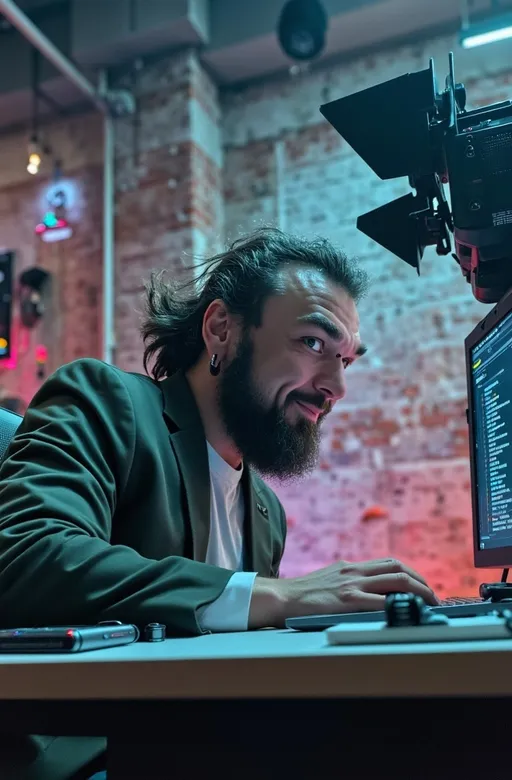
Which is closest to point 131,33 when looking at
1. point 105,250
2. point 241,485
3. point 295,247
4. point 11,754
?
point 105,250

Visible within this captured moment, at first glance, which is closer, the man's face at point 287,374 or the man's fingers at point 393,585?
the man's fingers at point 393,585

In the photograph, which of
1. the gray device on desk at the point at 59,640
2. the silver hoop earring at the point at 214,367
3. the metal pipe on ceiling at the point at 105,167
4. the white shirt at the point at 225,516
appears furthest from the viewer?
the metal pipe on ceiling at the point at 105,167

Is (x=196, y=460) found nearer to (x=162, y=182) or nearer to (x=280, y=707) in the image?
(x=280, y=707)

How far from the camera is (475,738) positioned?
0.49 metres

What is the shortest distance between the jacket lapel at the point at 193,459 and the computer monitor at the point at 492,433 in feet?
1.51

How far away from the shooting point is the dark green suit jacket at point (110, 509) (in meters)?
0.84


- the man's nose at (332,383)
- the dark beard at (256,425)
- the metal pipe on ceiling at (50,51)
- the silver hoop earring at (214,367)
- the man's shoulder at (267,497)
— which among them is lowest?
the man's shoulder at (267,497)

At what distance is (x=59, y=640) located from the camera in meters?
0.59

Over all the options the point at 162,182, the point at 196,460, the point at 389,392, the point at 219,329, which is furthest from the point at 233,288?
the point at 162,182

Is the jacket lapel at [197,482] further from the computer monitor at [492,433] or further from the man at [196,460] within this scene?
the computer monitor at [492,433]

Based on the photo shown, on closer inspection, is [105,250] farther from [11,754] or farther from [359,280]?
[11,754]

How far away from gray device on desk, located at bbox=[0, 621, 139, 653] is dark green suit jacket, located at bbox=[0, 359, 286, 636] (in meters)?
0.17

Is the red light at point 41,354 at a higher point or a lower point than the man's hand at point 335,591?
higher

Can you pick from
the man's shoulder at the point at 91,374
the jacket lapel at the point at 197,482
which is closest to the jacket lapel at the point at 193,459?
the jacket lapel at the point at 197,482
